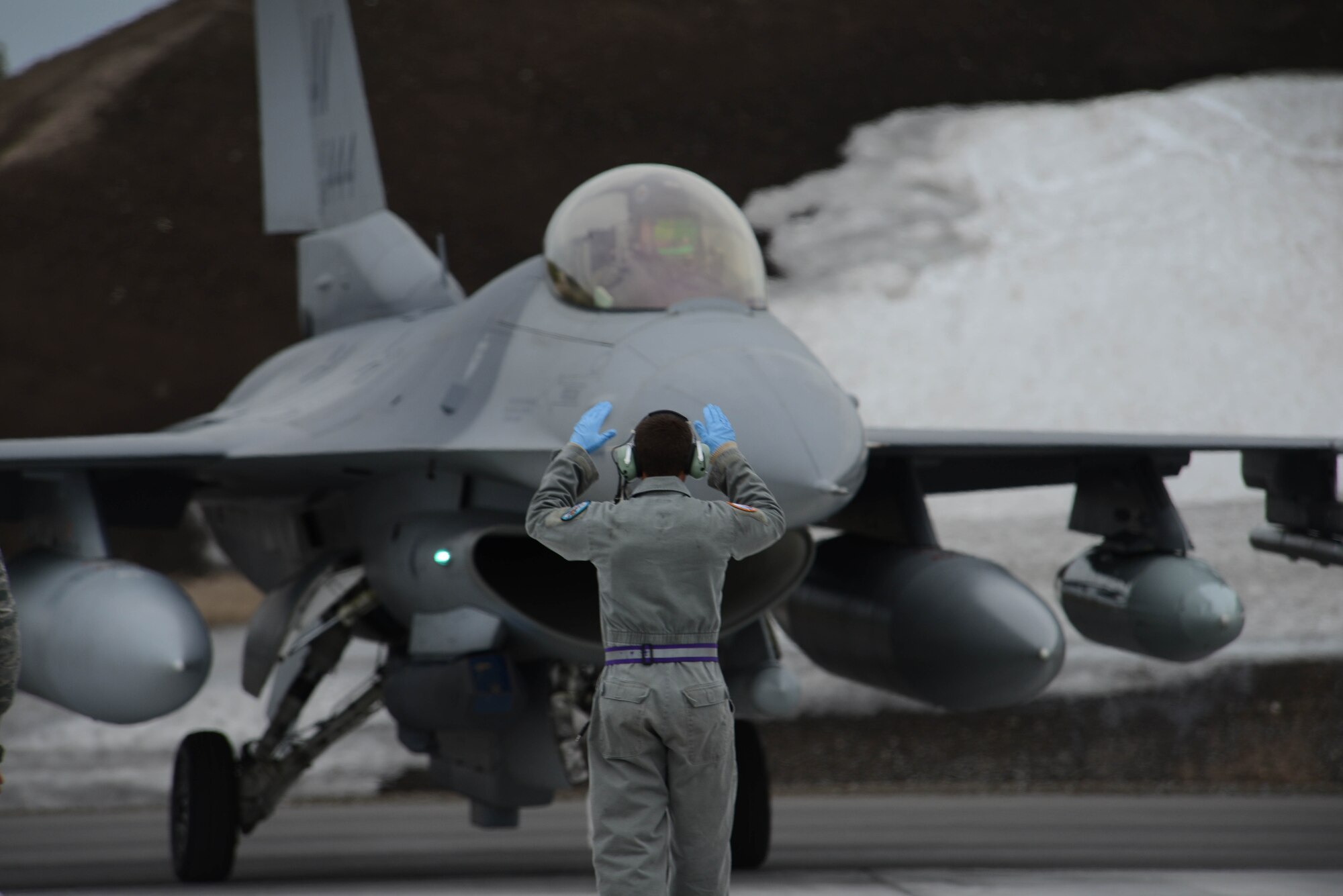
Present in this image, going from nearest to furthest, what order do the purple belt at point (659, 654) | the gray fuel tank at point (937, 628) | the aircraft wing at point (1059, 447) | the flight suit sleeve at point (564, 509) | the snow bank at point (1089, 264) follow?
the purple belt at point (659, 654)
the flight suit sleeve at point (564, 509)
the gray fuel tank at point (937, 628)
the aircraft wing at point (1059, 447)
the snow bank at point (1089, 264)

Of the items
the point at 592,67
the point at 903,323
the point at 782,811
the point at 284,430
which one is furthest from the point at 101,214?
the point at 284,430

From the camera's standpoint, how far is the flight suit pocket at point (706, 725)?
3.56m

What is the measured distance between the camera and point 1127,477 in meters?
8.54

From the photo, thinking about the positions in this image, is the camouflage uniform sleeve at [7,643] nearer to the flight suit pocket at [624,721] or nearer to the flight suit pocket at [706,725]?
the flight suit pocket at [624,721]

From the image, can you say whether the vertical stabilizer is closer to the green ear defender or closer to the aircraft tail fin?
the aircraft tail fin

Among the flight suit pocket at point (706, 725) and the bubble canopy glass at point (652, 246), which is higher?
the bubble canopy glass at point (652, 246)

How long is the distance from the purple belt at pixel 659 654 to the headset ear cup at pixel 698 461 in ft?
1.50

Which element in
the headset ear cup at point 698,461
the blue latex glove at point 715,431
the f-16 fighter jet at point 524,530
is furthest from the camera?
the f-16 fighter jet at point 524,530

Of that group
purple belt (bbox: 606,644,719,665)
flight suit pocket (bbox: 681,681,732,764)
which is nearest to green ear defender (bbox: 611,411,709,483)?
purple belt (bbox: 606,644,719,665)

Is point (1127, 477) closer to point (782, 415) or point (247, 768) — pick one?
point (782, 415)

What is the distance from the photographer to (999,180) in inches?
1090

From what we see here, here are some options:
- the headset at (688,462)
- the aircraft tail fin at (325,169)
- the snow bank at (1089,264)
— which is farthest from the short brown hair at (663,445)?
the snow bank at (1089,264)

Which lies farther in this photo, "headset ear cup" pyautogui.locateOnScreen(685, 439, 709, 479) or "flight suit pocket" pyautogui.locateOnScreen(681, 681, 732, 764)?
"headset ear cup" pyautogui.locateOnScreen(685, 439, 709, 479)

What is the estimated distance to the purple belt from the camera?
3633 millimetres
